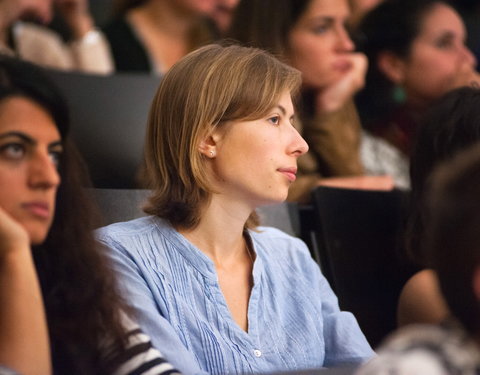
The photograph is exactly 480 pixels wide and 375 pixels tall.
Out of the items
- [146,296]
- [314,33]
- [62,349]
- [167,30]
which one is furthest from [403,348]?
[167,30]

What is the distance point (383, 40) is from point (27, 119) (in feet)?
6.49

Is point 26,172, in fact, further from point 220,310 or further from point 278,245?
point 278,245

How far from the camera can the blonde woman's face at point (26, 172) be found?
4.58ft

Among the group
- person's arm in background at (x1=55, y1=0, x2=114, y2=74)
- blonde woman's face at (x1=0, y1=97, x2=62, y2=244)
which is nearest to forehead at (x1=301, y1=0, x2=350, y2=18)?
person's arm in background at (x1=55, y1=0, x2=114, y2=74)

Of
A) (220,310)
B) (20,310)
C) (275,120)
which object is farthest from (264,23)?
(20,310)

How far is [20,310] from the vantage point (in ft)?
4.29

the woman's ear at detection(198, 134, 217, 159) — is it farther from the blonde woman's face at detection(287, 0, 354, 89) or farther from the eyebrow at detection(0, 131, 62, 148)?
→ the blonde woman's face at detection(287, 0, 354, 89)

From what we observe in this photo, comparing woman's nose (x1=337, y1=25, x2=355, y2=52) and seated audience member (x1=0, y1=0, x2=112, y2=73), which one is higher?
seated audience member (x1=0, y1=0, x2=112, y2=73)

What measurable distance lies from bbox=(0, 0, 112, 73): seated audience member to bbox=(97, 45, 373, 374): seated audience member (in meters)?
0.99

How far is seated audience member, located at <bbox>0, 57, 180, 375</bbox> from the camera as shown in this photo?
1385mm

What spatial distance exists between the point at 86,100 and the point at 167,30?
639mm

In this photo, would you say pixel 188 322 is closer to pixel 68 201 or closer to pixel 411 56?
pixel 68 201

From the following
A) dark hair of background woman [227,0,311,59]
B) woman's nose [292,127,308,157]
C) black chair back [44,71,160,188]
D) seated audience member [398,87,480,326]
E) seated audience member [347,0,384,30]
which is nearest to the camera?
woman's nose [292,127,308,157]

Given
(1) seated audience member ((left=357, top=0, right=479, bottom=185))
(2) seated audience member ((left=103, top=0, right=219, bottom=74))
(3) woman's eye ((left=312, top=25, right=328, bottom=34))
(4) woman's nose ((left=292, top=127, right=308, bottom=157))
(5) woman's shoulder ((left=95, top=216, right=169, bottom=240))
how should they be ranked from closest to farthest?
(5) woman's shoulder ((left=95, top=216, right=169, bottom=240))
(4) woman's nose ((left=292, top=127, right=308, bottom=157))
(3) woman's eye ((left=312, top=25, right=328, bottom=34))
(2) seated audience member ((left=103, top=0, right=219, bottom=74))
(1) seated audience member ((left=357, top=0, right=479, bottom=185))
